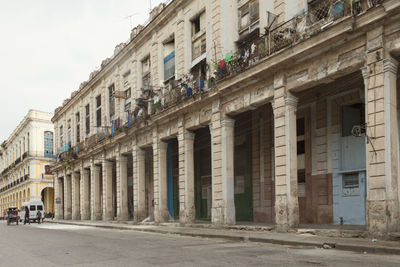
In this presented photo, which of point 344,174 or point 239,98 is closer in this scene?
point 344,174

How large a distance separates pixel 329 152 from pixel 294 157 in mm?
2417

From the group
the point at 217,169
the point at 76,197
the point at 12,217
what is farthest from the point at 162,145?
the point at 12,217

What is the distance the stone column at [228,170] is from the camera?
59.1 feet

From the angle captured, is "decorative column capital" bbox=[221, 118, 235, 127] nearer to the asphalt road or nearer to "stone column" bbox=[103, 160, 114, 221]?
the asphalt road

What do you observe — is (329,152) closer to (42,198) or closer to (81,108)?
(81,108)

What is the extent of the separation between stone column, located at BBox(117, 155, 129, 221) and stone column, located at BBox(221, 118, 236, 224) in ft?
41.5

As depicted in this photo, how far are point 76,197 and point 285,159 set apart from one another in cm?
2980

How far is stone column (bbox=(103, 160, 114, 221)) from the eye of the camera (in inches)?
1264

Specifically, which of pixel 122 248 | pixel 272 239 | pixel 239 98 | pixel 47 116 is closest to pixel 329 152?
pixel 239 98

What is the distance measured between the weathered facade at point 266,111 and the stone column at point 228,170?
4cm

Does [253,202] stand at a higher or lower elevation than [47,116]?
lower

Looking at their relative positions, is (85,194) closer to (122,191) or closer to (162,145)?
(122,191)

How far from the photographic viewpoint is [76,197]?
4056 centimetres

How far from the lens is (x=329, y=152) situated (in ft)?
54.3
